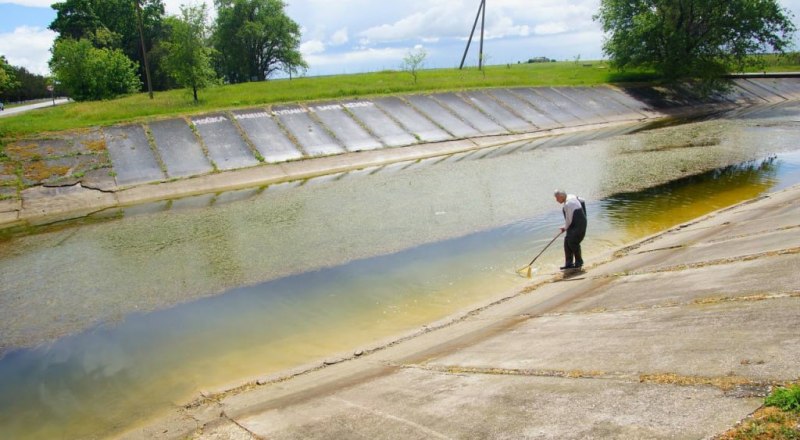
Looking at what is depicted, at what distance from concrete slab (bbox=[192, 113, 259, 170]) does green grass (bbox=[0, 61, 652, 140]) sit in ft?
7.09

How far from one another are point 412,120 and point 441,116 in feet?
8.04

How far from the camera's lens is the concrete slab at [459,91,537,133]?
3828 centimetres

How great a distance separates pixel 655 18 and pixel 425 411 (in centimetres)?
4993

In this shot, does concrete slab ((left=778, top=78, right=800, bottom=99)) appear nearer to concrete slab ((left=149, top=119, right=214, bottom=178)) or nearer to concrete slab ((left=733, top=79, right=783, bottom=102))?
concrete slab ((left=733, top=79, right=783, bottom=102))

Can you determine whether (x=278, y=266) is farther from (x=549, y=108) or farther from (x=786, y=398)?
(x=549, y=108)

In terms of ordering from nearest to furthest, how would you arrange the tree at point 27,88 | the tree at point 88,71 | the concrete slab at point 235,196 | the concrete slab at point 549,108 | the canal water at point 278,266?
the canal water at point 278,266, the concrete slab at point 235,196, the concrete slab at point 549,108, the tree at point 88,71, the tree at point 27,88

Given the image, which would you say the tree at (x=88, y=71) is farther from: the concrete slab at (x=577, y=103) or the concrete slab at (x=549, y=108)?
the concrete slab at (x=577, y=103)

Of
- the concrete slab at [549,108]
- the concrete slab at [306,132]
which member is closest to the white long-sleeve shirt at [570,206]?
the concrete slab at [306,132]

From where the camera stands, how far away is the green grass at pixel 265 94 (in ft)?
107

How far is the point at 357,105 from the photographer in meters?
38.1

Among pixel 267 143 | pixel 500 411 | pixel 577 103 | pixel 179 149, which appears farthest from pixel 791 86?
pixel 500 411

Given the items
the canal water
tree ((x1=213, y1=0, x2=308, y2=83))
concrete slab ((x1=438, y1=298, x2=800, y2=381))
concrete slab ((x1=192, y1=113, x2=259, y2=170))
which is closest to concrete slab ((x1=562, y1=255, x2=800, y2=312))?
concrete slab ((x1=438, y1=298, x2=800, y2=381))

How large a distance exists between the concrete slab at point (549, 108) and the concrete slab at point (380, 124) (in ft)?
42.6

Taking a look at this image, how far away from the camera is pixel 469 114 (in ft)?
128
